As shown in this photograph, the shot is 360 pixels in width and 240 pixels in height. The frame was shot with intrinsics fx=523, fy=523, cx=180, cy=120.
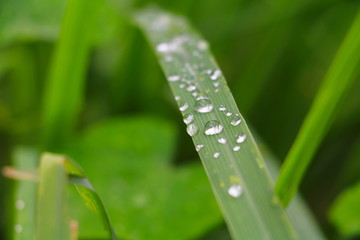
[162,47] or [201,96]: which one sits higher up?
[162,47]

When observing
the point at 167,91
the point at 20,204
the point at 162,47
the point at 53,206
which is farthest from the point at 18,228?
the point at 167,91

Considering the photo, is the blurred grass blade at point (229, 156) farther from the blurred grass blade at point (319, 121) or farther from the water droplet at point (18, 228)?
the water droplet at point (18, 228)

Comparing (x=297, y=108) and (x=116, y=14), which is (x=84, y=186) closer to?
(x=116, y=14)

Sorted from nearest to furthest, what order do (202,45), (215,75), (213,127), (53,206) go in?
(53,206) < (213,127) < (215,75) < (202,45)

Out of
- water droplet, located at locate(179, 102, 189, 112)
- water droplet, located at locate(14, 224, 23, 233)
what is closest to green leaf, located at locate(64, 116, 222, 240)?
water droplet, located at locate(14, 224, 23, 233)

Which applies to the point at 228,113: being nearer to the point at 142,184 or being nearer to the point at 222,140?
the point at 222,140

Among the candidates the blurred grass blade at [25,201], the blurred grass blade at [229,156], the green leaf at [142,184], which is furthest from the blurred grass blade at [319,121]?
the blurred grass blade at [25,201]

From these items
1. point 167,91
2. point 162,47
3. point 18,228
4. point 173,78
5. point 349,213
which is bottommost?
point 349,213

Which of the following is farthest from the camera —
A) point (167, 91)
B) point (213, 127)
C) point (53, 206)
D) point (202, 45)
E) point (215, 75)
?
point (167, 91)
